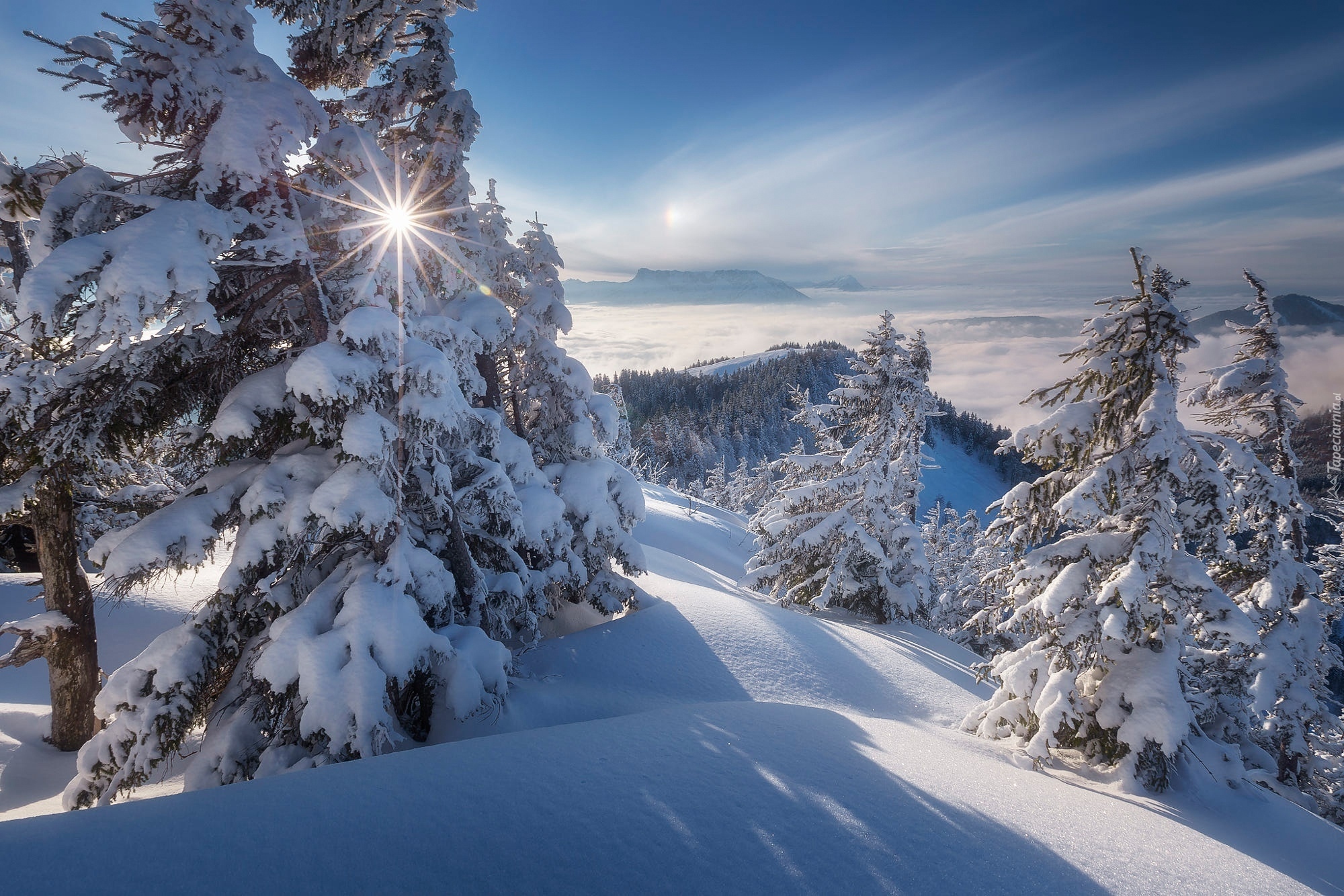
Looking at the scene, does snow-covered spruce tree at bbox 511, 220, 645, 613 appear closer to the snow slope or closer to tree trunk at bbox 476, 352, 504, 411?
tree trunk at bbox 476, 352, 504, 411

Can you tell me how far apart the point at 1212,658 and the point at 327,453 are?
19.4m

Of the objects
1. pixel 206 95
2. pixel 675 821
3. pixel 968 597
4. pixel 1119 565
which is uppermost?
pixel 206 95

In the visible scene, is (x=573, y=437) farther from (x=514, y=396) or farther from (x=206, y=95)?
(x=206, y=95)

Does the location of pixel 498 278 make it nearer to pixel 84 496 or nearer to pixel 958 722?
pixel 84 496

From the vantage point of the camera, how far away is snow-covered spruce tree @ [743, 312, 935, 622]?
1623cm

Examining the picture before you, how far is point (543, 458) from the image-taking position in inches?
431

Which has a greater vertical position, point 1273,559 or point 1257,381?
point 1257,381

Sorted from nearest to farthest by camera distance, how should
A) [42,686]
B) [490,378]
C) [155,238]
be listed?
1. [155,238]
2. [42,686]
3. [490,378]

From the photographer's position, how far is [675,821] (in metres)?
3.57

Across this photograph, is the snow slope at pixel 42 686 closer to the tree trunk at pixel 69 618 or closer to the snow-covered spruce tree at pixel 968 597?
the tree trunk at pixel 69 618

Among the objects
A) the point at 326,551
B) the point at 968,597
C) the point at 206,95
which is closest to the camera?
the point at 206,95

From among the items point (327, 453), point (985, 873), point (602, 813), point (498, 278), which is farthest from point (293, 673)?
A: point (498, 278)

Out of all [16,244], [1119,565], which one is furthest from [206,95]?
[1119,565]

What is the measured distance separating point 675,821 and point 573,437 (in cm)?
767
